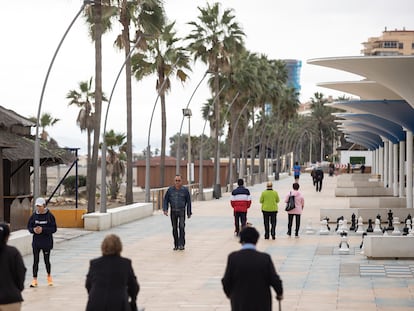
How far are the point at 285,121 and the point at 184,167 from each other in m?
44.3

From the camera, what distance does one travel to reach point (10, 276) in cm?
930

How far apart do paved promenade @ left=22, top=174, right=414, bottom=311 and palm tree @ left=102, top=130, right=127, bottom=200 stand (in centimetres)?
3802

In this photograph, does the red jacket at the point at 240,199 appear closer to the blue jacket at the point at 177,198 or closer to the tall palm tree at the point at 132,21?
the blue jacket at the point at 177,198

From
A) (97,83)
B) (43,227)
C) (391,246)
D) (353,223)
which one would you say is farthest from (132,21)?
(43,227)

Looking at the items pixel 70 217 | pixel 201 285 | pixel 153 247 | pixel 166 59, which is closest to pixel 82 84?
pixel 166 59

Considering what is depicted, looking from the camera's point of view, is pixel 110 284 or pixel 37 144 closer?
pixel 110 284

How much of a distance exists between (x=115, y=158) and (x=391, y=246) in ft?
167

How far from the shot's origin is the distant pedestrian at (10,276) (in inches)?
361

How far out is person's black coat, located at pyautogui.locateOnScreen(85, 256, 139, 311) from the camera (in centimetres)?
858

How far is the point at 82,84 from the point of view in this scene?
71625 millimetres

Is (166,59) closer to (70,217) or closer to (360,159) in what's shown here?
(70,217)

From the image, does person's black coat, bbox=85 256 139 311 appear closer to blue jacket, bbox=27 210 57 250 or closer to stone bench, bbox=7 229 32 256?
blue jacket, bbox=27 210 57 250

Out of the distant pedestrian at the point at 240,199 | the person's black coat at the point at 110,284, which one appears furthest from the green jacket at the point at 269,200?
the person's black coat at the point at 110,284

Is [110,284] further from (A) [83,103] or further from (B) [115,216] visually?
(A) [83,103]
